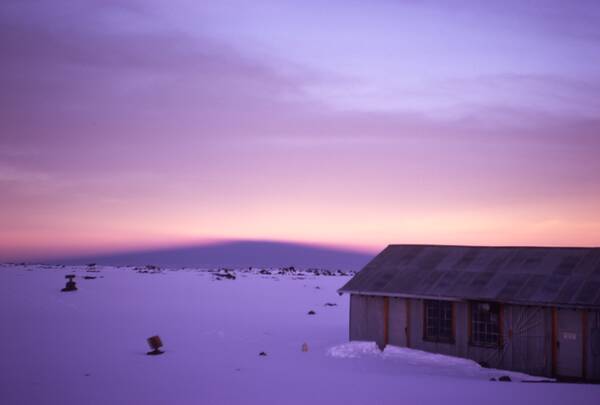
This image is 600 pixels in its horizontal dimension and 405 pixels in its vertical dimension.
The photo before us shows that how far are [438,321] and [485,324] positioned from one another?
1767 millimetres

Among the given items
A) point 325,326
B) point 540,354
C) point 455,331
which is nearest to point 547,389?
point 540,354

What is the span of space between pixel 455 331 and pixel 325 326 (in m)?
11.4

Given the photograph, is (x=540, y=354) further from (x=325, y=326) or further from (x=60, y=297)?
(x=60, y=297)

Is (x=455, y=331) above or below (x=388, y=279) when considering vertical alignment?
below

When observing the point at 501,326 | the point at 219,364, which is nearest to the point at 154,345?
the point at 219,364

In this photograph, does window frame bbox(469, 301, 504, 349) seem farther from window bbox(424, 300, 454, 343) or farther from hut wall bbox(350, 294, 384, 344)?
hut wall bbox(350, 294, 384, 344)

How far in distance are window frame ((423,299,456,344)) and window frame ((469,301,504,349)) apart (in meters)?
0.66

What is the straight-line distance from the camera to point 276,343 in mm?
24234

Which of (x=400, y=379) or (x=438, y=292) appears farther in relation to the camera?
(x=438, y=292)

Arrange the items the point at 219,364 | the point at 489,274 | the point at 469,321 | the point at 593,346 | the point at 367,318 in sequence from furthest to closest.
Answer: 1. the point at 367,318
2. the point at 489,274
3. the point at 469,321
4. the point at 219,364
5. the point at 593,346

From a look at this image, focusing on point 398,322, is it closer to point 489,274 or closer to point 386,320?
point 386,320

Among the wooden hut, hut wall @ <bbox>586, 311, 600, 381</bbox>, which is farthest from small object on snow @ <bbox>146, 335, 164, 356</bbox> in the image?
hut wall @ <bbox>586, 311, 600, 381</bbox>

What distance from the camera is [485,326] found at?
1947 centimetres

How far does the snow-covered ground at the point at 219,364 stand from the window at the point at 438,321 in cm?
71
